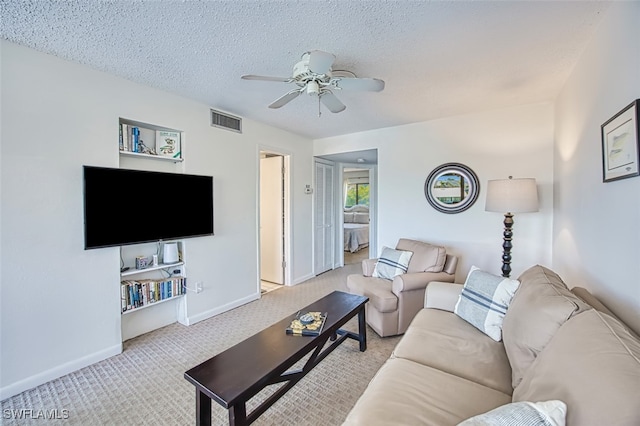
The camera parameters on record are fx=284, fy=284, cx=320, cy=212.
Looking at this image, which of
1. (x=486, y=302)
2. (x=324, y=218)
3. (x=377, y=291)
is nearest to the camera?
(x=486, y=302)

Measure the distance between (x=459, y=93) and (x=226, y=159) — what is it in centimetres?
267

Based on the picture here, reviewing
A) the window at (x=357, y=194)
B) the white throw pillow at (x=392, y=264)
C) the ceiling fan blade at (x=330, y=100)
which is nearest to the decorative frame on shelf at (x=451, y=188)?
the white throw pillow at (x=392, y=264)

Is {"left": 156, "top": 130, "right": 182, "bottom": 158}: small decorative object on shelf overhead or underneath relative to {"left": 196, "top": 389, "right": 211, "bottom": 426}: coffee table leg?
overhead

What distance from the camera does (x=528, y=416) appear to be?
29.4 inches

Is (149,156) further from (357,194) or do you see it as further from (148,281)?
(357,194)

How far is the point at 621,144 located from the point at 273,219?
395 centimetres

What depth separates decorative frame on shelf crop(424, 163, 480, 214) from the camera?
356cm

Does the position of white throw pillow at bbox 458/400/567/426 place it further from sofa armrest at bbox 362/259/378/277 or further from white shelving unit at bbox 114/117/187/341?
white shelving unit at bbox 114/117/187/341

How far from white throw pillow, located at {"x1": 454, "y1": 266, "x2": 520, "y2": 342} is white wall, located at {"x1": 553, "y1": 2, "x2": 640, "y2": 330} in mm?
479

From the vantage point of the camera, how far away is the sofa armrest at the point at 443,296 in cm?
218

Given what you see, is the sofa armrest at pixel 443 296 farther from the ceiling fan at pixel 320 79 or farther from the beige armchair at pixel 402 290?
the ceiling fan at pixel 320 79

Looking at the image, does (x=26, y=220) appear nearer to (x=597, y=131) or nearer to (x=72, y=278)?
(x=72, y=278)

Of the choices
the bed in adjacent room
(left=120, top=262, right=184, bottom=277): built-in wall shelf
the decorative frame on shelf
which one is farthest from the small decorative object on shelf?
the bed in adjacent room

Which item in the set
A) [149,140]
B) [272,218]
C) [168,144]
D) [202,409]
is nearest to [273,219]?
[272,218]
